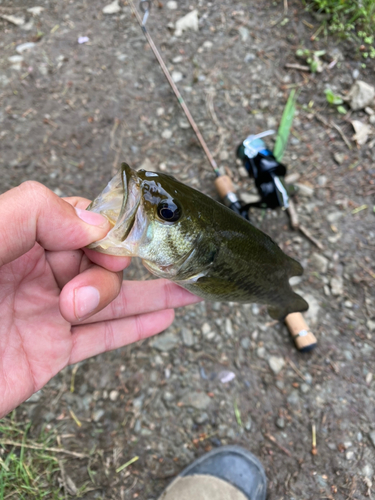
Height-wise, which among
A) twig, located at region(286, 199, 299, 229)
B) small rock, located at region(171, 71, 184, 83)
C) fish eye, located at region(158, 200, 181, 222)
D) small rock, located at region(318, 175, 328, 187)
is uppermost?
fish eye, located at region(158, 200, 181, 222)

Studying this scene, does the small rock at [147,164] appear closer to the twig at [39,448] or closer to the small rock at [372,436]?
the twig at [39,448]

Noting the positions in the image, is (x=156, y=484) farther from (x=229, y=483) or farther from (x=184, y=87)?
(x=184, y=87)

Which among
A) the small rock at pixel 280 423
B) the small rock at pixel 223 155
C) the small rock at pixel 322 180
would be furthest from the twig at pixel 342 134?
the small rock at pixel 280 423

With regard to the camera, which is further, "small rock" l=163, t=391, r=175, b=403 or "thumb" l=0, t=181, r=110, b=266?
"small rock" l=163, t=391, r=175, b=403

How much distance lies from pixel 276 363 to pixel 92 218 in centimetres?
251

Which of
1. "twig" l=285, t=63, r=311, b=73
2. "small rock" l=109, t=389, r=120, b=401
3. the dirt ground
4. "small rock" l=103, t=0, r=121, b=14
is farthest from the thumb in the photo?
"small rock" l=103, t=0, r=121, b=14

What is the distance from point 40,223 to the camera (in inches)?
67.1

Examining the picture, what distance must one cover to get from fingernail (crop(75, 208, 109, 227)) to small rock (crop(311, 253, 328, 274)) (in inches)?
105

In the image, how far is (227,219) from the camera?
2117 mm

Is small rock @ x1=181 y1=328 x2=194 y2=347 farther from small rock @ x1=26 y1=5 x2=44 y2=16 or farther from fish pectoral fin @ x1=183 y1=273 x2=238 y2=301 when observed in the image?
small rock @ x1=26 y1=5 x2=44 y2=16

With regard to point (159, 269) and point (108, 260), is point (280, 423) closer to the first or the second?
point (159, 269)

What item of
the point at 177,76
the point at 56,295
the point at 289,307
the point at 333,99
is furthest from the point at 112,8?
the point at 289,307

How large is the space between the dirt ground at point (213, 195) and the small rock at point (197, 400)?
0.08 feet

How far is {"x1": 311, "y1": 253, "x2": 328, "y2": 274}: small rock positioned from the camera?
368 cm
